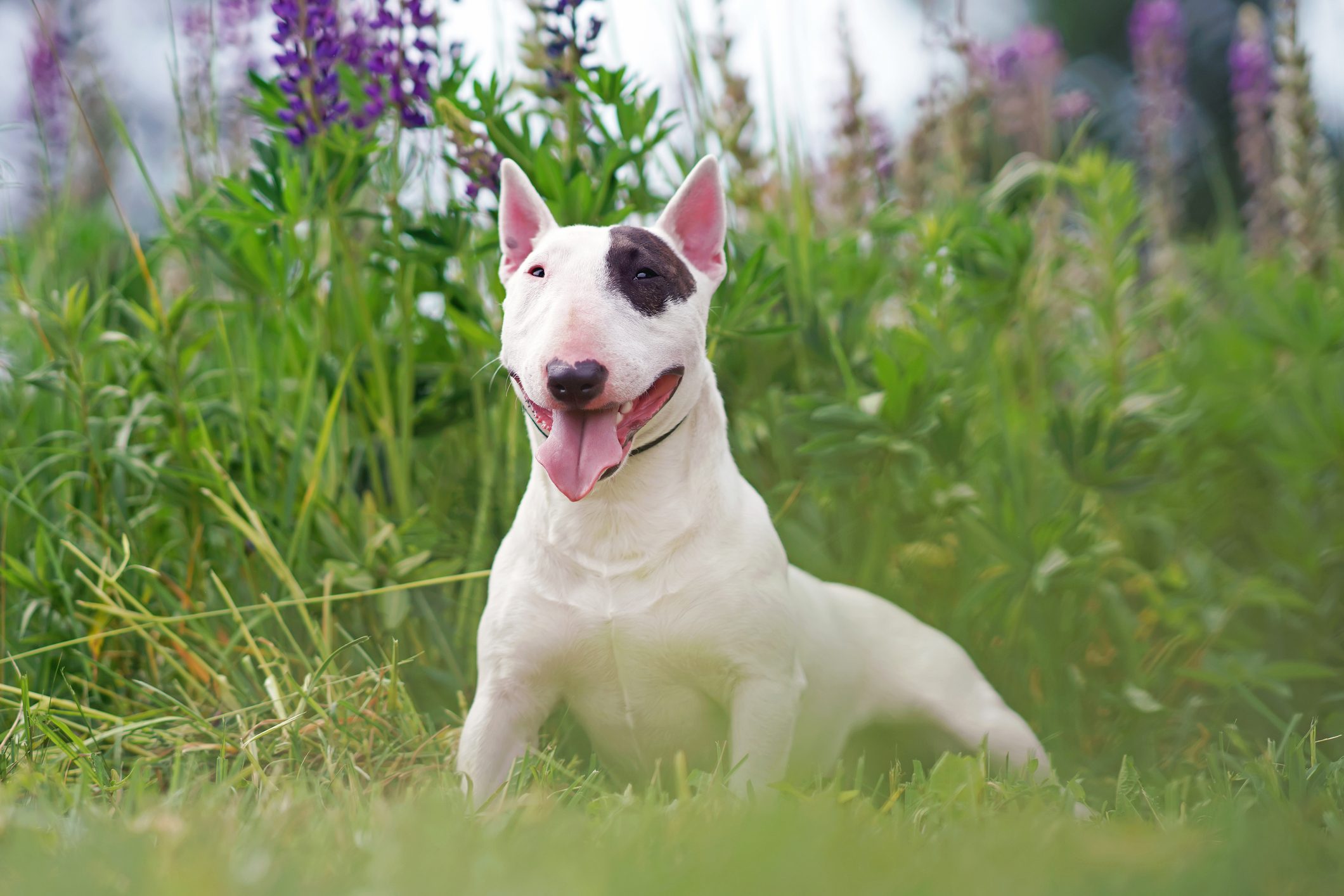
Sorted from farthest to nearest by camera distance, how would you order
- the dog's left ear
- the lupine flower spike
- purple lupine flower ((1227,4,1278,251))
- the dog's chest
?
purple lupine flower ((1227,4,1278,251)) → the lupine flower spike → the dog's left ear → the dog's chest

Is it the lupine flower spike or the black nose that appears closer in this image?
the black nose

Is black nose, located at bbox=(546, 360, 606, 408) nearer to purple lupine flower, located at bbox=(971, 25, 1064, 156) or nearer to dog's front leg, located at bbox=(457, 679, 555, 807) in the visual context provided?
dog's front leg, located at bbox=(457, 679, 555, 807)

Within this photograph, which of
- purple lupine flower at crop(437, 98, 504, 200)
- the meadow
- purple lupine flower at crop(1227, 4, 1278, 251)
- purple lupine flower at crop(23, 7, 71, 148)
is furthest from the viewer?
purple lupine flower at crop(1227, 4, 1278, 251)

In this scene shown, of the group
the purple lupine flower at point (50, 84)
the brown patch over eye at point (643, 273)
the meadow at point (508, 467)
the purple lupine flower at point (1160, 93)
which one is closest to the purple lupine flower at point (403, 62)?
the meadow at point (508, 467)

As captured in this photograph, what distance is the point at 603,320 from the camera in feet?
6.70

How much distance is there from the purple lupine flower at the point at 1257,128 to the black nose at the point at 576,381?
4.94 m

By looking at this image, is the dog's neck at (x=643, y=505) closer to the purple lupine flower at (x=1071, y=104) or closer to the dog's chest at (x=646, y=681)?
the dog's chest at (x=646, y=681)

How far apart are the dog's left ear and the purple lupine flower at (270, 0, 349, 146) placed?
49.1 inches

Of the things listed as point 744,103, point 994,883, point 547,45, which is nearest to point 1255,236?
point 744,103

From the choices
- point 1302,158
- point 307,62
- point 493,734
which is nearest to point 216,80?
point 307,62

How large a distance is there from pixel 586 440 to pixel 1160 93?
17.2 ft

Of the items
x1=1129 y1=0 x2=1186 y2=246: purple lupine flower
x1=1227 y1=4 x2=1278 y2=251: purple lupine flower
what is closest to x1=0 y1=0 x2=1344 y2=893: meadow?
x1=1129 y1=0 x2=1186 y2=246: purple lupine flower

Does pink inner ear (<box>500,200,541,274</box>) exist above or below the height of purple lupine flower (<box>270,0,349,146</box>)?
below

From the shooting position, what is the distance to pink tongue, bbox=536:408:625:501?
202 centimetres
